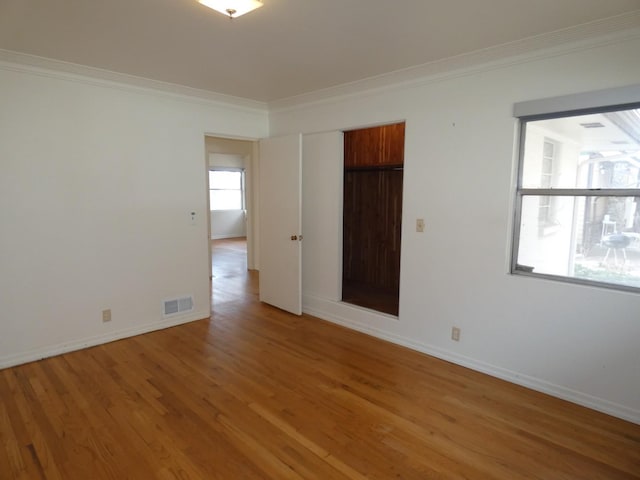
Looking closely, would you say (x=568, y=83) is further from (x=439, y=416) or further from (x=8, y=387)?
(x=8, y=387)

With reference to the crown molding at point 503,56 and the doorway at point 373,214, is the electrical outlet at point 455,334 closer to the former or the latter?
the doorway at point 373,214

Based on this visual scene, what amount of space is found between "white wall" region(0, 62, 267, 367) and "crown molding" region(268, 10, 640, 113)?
166cm

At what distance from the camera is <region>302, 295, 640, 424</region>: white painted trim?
8.28ft

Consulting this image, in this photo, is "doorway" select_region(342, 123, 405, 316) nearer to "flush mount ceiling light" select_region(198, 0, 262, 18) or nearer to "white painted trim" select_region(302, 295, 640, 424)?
"white painted trim" select_region(302, 295, 640, 424)

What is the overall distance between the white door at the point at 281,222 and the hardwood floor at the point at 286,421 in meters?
1.14

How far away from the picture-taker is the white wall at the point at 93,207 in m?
3.08

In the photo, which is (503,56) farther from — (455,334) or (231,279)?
(231,279)

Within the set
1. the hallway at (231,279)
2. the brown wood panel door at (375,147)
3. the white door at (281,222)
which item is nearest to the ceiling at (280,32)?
the white door at (281,222)

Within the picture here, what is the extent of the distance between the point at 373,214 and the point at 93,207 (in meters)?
3.43

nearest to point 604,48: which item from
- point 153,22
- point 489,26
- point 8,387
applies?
point 489,26

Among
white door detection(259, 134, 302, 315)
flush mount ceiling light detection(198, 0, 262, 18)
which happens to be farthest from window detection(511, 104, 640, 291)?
white door detection(259, 134, 302, 315)

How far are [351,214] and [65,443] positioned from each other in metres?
4.24

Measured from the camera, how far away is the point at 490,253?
298cm

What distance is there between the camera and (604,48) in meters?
2.40
